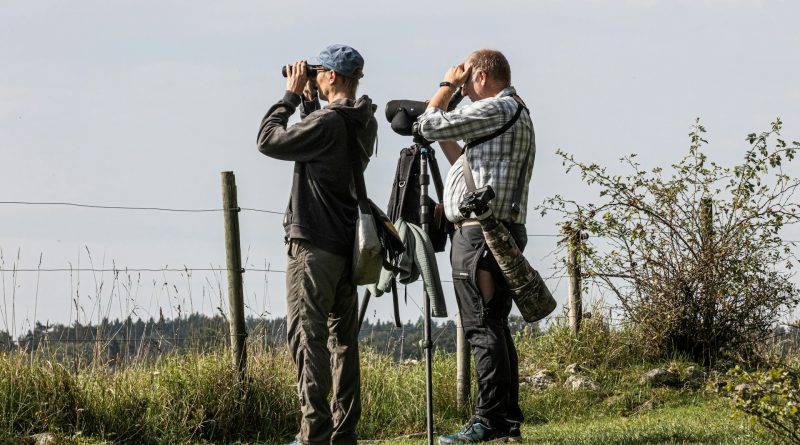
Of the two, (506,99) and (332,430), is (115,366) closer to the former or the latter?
(332,430)

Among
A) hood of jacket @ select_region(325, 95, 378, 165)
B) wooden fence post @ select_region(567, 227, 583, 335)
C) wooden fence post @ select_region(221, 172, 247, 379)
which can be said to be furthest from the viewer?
wooden fence post @ select_region(567, 227, 583, 335)

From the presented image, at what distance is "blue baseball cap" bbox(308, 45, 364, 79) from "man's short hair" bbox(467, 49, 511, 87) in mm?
825

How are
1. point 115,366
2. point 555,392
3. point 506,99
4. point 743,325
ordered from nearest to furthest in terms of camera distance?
1. point 506,99
2. point 115,366
3. point 555,392
4. point 743,325

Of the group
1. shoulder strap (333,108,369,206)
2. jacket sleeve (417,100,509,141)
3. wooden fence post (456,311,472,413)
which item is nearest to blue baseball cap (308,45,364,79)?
shoulder strap (333,108,369,206)

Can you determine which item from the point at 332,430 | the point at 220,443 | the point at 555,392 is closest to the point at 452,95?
the point at 332,430

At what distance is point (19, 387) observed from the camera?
24.1 ft

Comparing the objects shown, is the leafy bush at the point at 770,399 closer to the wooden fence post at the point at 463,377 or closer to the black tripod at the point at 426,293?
the black tripod at the point at 426,293

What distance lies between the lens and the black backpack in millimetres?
6602

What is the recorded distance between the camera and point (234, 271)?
8094 millimetres

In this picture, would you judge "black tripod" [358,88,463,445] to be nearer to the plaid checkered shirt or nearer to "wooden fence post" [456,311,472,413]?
the plaid checkered shirt

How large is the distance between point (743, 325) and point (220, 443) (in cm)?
498

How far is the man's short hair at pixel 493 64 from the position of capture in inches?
247

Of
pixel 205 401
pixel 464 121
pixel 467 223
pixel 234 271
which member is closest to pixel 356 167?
pixel 464 121

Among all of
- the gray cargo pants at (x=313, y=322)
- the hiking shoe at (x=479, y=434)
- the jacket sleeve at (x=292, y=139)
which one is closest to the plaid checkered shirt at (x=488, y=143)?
the jacket sleeve at (x=292, y=139)
